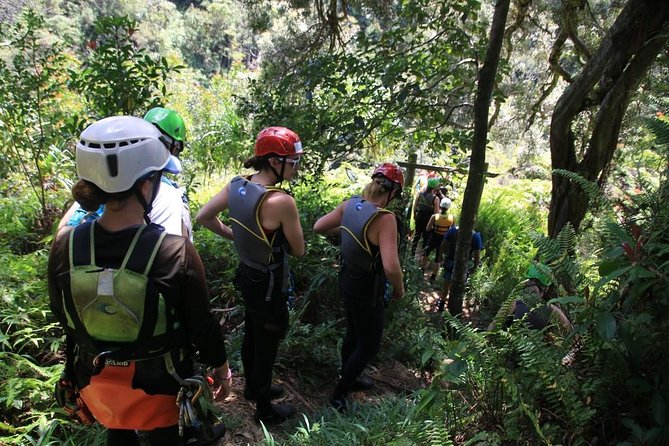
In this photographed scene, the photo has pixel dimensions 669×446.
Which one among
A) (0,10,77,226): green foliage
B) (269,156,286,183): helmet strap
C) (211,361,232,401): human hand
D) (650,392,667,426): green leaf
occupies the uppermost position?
(0,10,77,226): green foliage

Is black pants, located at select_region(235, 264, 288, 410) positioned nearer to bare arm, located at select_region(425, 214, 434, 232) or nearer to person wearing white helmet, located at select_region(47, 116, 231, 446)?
person wearing white helmet, located at select_region(47, 116, 231, 446)

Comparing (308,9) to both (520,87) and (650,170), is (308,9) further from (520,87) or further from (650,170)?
(520,87)

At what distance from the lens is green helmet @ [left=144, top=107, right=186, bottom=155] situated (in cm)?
272

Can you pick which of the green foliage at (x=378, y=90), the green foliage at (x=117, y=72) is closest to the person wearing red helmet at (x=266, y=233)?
the green foliage at (x=117, y=72)

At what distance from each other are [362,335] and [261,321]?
849 mm

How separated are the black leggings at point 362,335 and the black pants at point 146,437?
1.62 m

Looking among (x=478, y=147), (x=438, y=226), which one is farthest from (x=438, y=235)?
(x=478, y=147)

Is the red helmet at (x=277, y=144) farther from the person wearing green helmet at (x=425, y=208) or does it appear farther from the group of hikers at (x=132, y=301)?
the person wearing green helmet at (x=425, y=208)

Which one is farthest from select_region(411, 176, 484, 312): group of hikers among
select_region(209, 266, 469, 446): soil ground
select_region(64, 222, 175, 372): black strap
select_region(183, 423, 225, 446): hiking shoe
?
select_region(64, 222, 175, 372): black strap

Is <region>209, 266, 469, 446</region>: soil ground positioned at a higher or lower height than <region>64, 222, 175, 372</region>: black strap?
lower

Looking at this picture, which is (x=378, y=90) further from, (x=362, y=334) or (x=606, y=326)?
(x=606, y=326)

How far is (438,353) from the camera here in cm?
176

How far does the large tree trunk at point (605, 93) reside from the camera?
131 inches

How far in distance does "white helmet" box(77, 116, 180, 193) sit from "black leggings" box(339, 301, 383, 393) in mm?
2025
